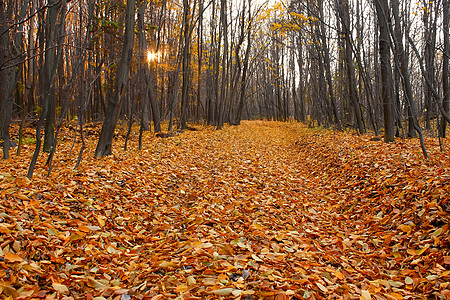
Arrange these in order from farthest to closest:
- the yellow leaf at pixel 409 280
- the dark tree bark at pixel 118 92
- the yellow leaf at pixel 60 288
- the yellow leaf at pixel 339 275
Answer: the dark tree bark at pixel 118 92 < the yellow leaf at pixel 339 275 < the yellow leaf at pixel 409 280 < the yellow leaf at pixel 60 288

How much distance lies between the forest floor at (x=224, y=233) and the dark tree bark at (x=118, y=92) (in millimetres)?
703

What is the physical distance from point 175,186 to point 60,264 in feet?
9.45

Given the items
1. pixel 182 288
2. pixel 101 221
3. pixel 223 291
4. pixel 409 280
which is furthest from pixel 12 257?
pixel 409 280

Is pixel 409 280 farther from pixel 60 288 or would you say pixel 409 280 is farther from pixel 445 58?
pixel 445 58

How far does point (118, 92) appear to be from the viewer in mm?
6277

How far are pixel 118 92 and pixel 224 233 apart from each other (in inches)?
184

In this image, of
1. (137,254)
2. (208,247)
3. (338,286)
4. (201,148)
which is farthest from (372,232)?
(201,148)

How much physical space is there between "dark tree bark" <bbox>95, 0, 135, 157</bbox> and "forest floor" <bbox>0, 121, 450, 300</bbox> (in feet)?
2.31

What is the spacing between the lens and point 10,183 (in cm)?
354

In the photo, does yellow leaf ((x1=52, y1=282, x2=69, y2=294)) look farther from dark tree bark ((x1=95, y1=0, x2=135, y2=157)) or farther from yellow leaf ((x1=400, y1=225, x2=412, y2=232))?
dark tree bark ((x1=95, y1=0, x2=135, y2=157))

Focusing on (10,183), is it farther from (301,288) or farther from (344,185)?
(344,185)

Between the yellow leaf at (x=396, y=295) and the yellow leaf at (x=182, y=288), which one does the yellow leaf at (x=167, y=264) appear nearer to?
the yellow leaf at (x=182, y=288)

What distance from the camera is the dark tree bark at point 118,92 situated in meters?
6.25

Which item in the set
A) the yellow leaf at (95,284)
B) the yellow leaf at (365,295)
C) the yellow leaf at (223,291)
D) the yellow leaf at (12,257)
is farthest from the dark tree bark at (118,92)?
the yellow leaf at (365,295)
